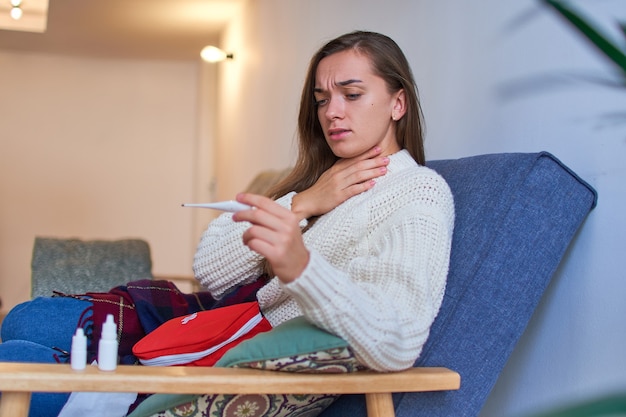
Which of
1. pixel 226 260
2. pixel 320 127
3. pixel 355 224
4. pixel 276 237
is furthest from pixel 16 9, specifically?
pixel 276 237

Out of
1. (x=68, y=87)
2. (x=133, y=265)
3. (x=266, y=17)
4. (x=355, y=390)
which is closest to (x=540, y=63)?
(x=355, y=390)

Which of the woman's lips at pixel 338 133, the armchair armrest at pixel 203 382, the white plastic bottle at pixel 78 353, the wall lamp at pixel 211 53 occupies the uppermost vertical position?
the wall lamp at pixel 211 53

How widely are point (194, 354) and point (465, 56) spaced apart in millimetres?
1129

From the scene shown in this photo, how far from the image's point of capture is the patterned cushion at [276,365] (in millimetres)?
1104

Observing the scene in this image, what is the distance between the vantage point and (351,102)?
5.15ft

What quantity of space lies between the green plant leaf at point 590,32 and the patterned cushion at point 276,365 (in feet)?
2.31

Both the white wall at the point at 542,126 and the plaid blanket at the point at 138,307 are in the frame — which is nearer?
the white wall at the point at 542,126

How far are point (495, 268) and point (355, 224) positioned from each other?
0.28 metres

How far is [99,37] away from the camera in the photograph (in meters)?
6.48

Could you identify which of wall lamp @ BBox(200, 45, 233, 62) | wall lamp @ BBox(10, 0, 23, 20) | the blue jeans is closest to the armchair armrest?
the blue jeans

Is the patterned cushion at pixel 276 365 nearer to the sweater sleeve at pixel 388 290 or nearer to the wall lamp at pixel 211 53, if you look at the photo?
the sweater sleeve at pixel 388 290

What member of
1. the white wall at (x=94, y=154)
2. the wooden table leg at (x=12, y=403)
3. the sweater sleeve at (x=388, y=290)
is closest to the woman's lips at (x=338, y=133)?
the sweater sleeve at (x=388, y=290)

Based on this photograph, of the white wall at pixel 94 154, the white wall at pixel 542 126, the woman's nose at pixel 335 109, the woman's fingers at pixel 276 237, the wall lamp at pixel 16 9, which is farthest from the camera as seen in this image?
the white wall at pixel 94 154

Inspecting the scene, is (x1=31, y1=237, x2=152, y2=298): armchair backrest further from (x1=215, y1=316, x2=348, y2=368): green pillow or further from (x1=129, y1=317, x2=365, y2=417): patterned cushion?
(x1=215, y1=316, x2=348, y2=368): green pillow
